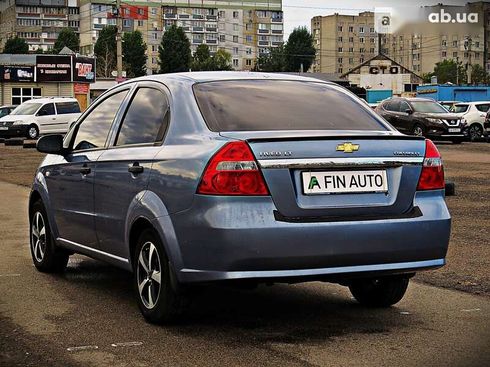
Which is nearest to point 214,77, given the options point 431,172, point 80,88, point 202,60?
point 431,172

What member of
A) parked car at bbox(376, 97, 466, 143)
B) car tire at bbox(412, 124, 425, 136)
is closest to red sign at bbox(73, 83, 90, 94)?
parked car at bbox(376, 97, 466, 143)

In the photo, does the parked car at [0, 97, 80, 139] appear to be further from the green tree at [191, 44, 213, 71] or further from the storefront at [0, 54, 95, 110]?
the green tree at [191, 44, 213, 71]

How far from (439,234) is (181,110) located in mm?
1697

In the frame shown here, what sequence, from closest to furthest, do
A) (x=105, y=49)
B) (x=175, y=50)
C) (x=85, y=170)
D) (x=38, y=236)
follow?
(x=85, y=170) < (x=38, y=236) < (x=175, y=50) < (x=105, y=49)

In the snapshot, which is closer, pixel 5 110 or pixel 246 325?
pixel 246 325

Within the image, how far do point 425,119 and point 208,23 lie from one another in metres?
143

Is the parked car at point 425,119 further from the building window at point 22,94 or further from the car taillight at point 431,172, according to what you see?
the building window at point 22,94

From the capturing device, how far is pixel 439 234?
18.2 ft

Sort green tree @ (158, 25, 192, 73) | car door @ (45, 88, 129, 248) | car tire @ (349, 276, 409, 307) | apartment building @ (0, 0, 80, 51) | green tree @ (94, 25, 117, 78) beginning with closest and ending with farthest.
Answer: car tire @ (349, 276, 409, 307)
car door @ (45, 88, 129, 248)
green tree @ (158, 25, 192, 73)
green tree @ (94, 25, 117, 78)
apartment building @ (0, 0, 80, 51)

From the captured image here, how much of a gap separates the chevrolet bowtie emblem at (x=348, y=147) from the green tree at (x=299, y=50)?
146 metres

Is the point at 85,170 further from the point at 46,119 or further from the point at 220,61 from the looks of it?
the point at 220,61

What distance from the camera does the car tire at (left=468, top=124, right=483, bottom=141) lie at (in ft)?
128

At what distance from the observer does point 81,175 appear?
6844 mm

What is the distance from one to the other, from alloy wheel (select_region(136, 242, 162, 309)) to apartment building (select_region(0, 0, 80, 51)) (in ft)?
570
